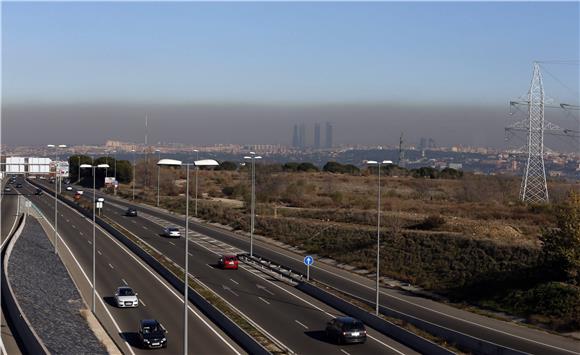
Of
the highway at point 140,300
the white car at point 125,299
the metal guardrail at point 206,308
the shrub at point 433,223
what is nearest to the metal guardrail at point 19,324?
the highway at point 140,300

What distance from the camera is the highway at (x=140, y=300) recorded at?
27719 millimetres

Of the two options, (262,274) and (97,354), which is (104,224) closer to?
(262,274)

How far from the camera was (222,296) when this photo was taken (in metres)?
37.4

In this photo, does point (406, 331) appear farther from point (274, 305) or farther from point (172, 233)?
point (172, 233)

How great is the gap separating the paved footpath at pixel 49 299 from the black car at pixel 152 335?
1538 millimetres

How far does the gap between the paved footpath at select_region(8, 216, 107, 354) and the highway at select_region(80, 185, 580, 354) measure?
585 inches

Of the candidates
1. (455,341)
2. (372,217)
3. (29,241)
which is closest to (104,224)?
(29,241)

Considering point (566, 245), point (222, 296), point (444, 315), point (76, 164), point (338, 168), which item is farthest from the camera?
point (338, 168)

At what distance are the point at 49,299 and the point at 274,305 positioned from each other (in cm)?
1095

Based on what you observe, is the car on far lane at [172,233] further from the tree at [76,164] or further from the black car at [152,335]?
the tree at [76,164]

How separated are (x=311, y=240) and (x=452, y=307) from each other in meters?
25.0

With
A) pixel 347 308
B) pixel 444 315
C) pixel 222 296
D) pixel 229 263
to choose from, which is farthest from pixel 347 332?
pixel 229 263

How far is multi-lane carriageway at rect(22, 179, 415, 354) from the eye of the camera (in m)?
27.9

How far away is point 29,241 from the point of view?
53.6 m
